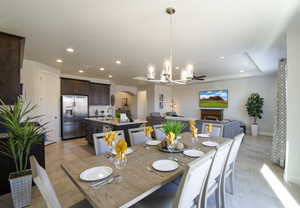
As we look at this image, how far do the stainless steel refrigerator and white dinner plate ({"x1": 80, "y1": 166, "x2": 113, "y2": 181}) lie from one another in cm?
484

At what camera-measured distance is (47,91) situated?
15.6 feet

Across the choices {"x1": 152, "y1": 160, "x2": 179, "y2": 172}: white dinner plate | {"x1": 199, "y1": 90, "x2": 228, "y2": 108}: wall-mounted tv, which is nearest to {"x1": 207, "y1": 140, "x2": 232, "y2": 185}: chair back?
{"x1": 152, "y1": 160, "x2": 179, "y2": 172}: white dinner plate

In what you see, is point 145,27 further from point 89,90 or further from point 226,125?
point 89,90

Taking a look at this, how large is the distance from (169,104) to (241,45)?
6.55m

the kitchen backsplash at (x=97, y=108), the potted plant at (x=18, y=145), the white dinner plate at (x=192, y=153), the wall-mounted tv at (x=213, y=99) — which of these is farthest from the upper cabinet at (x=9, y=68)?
the wall-mounted tv at (x=213, y=99)

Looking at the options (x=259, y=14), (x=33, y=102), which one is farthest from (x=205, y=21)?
(x=33, y=102)

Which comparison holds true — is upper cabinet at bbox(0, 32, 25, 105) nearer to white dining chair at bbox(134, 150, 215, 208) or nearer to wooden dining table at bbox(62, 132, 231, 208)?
wooden dining table at bbox(62, 132, 231, 208)

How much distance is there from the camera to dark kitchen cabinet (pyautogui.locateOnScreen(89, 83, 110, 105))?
6.43 m

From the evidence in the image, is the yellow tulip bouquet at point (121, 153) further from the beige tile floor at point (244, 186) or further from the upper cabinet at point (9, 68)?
the upper cabinet at point (9, 68)

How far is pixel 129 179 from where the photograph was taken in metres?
1.16

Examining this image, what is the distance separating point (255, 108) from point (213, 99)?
2.02 m

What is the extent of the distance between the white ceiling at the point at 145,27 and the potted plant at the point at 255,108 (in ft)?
8.65

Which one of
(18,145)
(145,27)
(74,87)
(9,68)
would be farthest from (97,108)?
(145,27)

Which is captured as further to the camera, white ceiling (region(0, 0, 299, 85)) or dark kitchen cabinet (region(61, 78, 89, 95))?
dark kitchen cabinet (region(61, 78, 89, 95))
